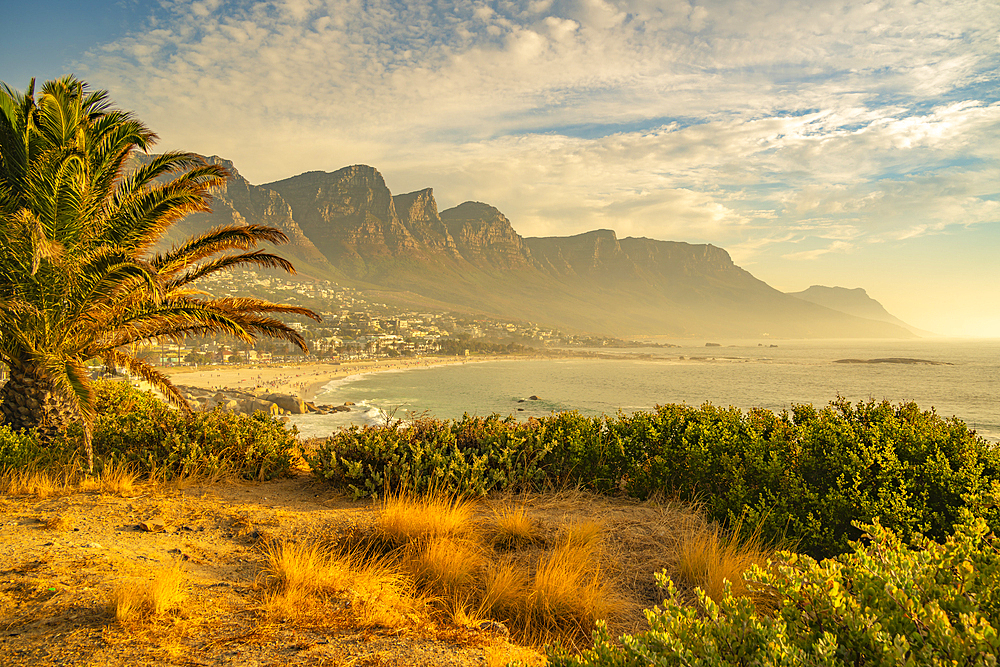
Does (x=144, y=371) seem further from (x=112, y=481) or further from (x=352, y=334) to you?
(x=352, y=334)

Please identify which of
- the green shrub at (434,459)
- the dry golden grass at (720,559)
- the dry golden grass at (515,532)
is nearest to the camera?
the dry golden grass at (720,559)

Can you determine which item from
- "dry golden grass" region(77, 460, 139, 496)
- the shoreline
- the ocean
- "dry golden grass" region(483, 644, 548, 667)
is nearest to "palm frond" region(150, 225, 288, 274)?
"dry golden grass" region(77, 460, 139, 496)

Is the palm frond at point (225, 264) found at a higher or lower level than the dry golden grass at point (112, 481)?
higher

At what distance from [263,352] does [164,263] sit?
351ft

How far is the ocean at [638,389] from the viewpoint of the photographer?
44438 mm

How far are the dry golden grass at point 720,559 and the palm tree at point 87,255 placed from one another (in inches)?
294

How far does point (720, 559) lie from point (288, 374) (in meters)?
80.8

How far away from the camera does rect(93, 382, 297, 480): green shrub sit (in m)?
Result: 7.19

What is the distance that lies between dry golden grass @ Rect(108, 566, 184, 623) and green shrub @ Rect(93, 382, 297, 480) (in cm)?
399

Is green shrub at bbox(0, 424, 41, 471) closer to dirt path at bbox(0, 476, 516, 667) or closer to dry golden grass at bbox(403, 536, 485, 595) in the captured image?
dirt path at bbox(0, 476, 516, 667)

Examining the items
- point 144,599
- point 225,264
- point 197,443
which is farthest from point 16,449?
point 144,599

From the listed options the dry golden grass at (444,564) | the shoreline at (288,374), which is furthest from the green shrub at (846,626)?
the shoreline at (288,374)

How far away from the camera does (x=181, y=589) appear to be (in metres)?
3.57

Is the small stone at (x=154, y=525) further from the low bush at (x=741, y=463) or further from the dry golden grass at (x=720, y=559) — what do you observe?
the dry golden grass at (x=720, y=559)
